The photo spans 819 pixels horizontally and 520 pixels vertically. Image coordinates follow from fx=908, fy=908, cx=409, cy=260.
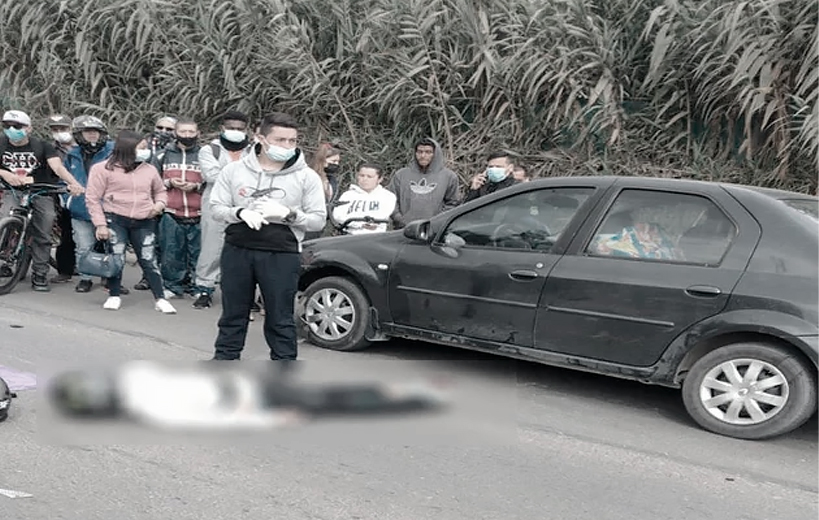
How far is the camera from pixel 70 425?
3789 mm

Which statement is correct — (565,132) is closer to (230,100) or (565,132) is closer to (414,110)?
(414,110)

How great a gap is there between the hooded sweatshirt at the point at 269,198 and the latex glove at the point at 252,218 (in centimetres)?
9

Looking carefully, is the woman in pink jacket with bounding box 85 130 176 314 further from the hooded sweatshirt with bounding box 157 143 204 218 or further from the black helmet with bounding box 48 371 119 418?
the black helmet with bounding box 48 371 119 418

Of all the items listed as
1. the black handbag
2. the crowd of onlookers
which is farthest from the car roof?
the black handbag

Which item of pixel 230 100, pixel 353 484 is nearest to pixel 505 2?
pixel 230 100

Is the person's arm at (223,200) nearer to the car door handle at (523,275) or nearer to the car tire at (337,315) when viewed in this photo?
the car tire at (337,315)

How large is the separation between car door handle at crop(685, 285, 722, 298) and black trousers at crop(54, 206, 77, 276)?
6.31 metres

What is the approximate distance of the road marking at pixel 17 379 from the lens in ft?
17.4

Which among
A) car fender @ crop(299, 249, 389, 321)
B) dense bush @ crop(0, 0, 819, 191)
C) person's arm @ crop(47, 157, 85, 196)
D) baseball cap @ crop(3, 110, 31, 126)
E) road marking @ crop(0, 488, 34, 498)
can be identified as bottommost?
road marking @ crop(0, 488, 34, 498)

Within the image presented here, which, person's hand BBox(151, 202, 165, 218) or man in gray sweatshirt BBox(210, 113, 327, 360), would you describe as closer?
man in gray sweatshirt BBox(210, 113, 327, 360)

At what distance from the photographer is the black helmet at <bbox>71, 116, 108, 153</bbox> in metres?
8.30

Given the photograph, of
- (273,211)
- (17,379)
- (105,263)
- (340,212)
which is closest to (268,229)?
(273,211)

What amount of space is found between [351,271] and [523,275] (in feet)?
4.56

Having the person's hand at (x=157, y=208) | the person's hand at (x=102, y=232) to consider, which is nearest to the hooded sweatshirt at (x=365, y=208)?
the person's hand at (x=157, y=208)
